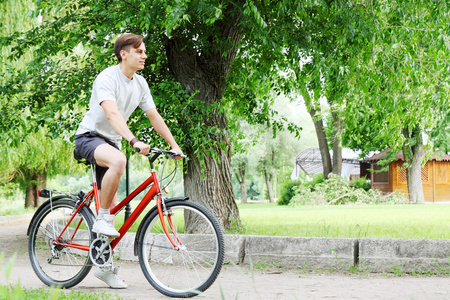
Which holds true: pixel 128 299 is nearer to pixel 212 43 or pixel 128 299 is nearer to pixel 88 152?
pixel 88 152

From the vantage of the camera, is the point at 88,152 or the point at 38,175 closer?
the point at 88,152

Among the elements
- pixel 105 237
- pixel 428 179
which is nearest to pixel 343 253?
pixel 105 237

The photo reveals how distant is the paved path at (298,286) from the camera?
14.0 feet

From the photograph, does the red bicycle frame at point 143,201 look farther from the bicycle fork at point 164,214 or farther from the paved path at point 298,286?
the paved path at point 298,286

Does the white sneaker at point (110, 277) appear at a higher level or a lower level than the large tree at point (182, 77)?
lower

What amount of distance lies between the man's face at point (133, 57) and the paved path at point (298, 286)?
1952 mm

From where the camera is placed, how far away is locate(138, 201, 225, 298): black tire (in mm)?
4031

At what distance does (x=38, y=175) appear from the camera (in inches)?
911

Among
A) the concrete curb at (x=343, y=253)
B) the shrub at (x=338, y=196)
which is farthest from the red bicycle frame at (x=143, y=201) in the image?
the shrub at (x=338, y=196)

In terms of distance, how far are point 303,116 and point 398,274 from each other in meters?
41.0

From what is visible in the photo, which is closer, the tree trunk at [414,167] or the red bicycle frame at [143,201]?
the red bicycle frame at [143,201]

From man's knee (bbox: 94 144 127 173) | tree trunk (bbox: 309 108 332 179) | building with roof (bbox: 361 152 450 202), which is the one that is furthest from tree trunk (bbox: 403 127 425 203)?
man's knee (bbox: 94 144 127 173)

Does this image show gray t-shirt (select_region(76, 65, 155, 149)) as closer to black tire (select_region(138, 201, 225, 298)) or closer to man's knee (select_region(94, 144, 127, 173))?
man's knee (select_region(94, 144, 127, 173))

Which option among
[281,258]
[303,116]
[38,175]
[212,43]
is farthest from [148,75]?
[303,116]
